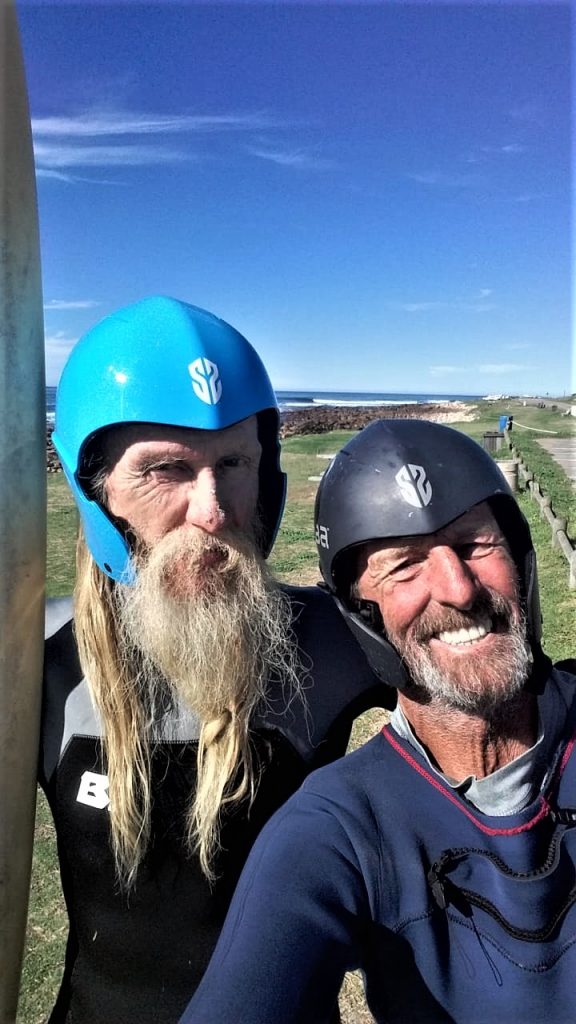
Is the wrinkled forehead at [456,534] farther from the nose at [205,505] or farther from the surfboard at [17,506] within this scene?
the surfboard at [17,506]

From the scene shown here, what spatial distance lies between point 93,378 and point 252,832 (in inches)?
56.3

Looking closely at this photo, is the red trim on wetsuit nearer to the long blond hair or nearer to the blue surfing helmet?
the long blond hair

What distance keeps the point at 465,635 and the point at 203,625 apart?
0.76 meters

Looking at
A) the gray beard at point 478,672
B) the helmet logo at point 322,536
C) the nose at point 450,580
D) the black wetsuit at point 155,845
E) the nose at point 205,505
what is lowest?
the black wetsuit at point 155,845

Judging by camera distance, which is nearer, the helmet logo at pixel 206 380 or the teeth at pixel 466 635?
the teeth at pixel 466 635

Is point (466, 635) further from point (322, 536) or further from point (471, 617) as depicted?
point (322, 536)

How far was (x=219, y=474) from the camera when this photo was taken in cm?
225

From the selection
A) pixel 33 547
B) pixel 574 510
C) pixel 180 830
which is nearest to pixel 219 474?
pixel 33 547

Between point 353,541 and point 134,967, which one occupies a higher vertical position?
point 353,541

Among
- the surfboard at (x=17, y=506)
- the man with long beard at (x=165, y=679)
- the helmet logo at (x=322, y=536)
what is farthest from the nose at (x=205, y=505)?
the surfboard at (x=17, y=506)

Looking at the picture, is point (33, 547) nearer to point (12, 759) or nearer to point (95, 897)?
point (12, 759)

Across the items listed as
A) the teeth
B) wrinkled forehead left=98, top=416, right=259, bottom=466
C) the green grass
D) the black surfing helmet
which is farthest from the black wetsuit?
the green grass

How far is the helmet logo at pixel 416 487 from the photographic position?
2.16 m

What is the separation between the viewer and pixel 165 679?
234 centimetres
